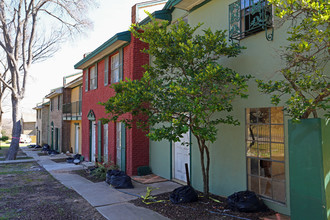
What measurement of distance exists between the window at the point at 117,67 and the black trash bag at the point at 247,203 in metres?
7.20

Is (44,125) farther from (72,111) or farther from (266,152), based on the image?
(266,152)

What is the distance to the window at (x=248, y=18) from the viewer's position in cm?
557

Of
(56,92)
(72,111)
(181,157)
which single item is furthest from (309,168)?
(56,92)

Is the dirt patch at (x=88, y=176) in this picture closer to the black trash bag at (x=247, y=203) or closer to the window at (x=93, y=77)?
the window at (x=93, y=77)

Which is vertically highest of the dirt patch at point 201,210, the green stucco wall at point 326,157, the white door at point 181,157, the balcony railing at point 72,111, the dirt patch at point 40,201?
the balcony railing at point 72,111

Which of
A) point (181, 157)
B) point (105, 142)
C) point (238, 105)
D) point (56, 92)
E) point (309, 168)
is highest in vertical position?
point (56, 92)

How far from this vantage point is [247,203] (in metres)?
5.25

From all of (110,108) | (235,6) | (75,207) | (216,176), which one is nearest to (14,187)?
(75,207)

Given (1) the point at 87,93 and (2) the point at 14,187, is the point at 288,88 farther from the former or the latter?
(1) the point at 87,93

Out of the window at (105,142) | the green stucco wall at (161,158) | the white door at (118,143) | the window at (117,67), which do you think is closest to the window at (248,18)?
the green stucco wall at (161,158)

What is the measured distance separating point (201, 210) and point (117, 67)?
786cm

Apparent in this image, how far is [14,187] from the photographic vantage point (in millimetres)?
8727

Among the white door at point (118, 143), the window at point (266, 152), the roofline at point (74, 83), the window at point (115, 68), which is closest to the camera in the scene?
the window at point (266, 152)

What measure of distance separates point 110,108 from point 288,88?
3.96 metres
